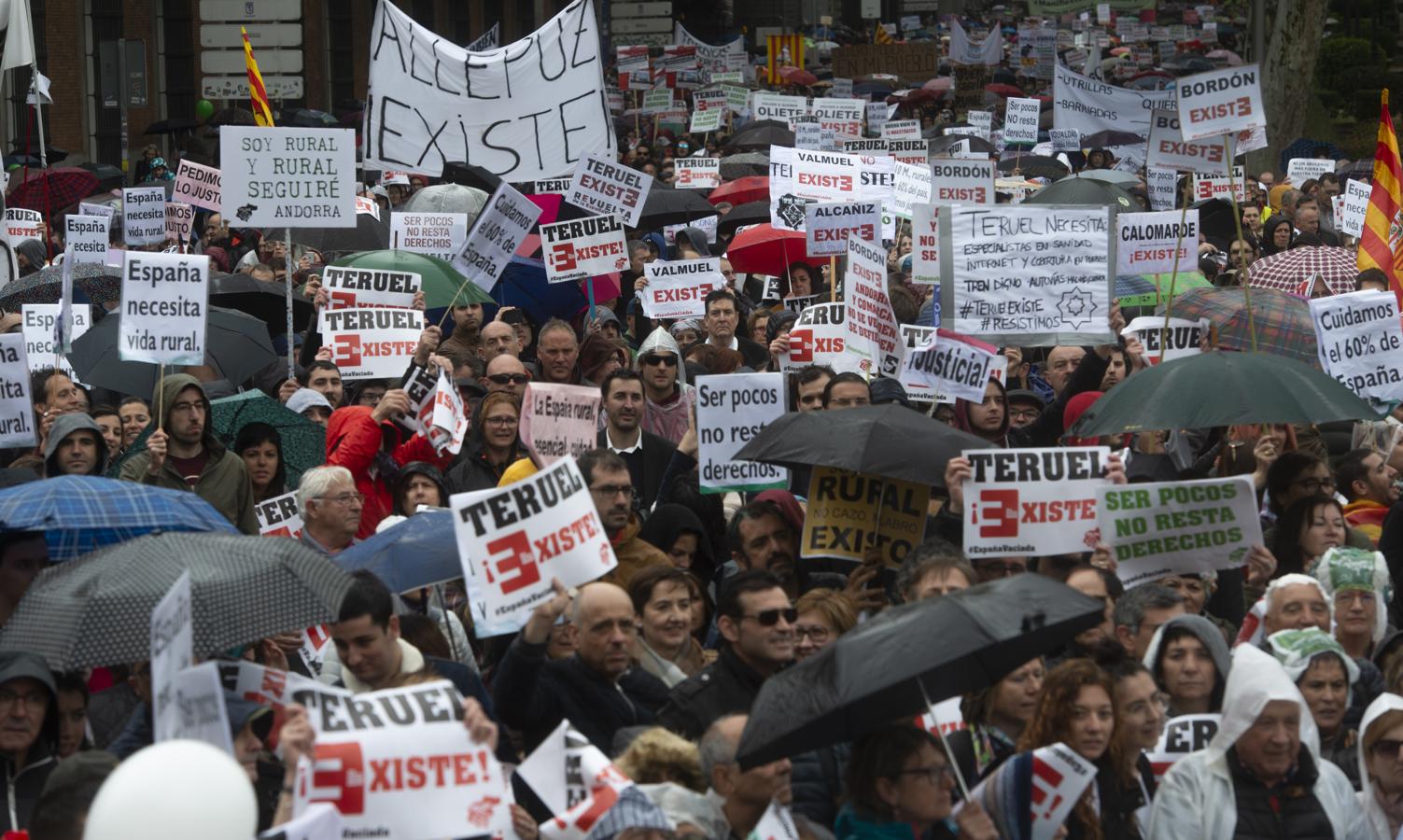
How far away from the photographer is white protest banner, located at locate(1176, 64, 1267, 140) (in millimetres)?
12000

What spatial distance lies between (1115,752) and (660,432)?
181 inches

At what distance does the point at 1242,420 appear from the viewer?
8.55 m

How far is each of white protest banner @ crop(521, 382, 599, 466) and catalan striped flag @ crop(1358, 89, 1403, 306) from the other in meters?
6.04

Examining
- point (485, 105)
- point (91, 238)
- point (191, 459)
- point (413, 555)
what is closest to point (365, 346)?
point (191, 459)

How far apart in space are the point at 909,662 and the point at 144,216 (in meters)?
12.7

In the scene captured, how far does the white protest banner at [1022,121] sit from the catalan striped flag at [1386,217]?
11726 millimetres

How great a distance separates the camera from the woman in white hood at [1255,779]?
19.7 feet

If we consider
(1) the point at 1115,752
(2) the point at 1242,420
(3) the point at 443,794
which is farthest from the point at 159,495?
(2) the point at 1242,420

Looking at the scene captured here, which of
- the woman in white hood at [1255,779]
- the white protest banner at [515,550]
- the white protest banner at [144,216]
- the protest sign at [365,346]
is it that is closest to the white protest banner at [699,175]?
the white protest banner at [144,216]

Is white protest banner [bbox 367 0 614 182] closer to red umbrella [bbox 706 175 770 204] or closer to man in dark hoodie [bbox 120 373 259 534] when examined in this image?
man in dark hoodie [bbox 120 373 259 534]

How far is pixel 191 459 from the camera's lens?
9281 millimetres

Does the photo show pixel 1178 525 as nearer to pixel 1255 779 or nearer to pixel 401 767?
pixel 1255 779

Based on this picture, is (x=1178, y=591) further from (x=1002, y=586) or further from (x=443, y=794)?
(x=443, y=794)

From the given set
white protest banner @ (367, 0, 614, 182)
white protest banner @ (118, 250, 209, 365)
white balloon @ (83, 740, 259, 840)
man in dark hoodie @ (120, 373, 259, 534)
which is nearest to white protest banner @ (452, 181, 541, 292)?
white protest banner @ (367, 0, 614, 182)
